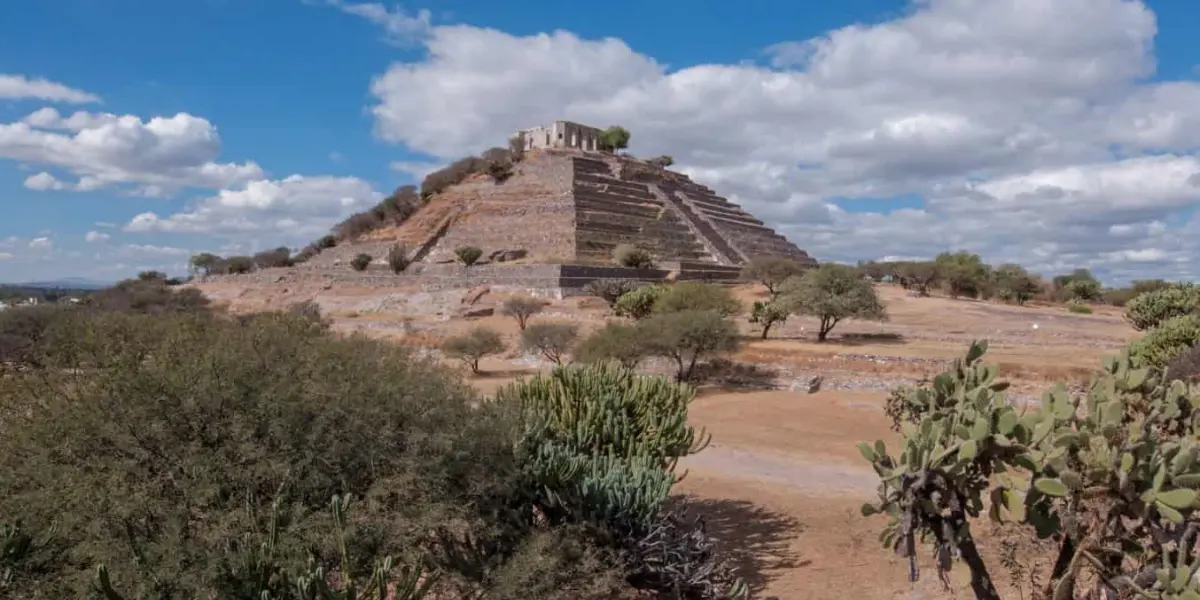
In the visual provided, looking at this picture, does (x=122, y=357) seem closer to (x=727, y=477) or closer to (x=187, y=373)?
(x=187, y=373)

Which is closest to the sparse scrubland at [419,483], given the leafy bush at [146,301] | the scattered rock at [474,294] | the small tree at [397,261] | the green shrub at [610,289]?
the green shrub at [610,289]

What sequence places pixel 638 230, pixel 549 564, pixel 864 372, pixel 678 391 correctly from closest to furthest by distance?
pixel 549 564, pixel 678 391, pixel 864 372, pixel 638 230

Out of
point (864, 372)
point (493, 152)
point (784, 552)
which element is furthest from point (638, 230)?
point (784, 552)

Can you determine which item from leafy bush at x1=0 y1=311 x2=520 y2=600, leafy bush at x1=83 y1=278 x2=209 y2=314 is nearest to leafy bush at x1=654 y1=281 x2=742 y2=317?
leafy bush at x1=83 y1=278 x2=209 y2=314

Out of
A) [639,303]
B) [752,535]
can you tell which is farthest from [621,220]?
[752,535]

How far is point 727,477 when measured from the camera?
12.6 meters

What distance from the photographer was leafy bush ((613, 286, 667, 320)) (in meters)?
27.9

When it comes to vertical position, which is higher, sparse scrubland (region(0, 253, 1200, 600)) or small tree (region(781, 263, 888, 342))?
small tree (region(781, 263, 888, 342))

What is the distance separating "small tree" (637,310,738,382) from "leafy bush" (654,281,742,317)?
3.15m

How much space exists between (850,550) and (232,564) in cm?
663

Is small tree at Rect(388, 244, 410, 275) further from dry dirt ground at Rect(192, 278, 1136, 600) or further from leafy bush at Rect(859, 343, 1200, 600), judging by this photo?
leafy bush at Rect(859, 343, 1200, 600)

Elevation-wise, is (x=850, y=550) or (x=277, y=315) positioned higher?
(x=277, y=315)

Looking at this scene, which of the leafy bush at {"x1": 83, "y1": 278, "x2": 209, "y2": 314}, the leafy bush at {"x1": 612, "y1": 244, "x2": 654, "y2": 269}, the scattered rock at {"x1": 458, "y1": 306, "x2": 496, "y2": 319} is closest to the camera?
the leafy bush at {"x1": 83, "y1": 278, "x2": 209, "y2": 314}

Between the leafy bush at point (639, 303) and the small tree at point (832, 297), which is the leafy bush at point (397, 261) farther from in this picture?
the small tree at point (832, 297)
